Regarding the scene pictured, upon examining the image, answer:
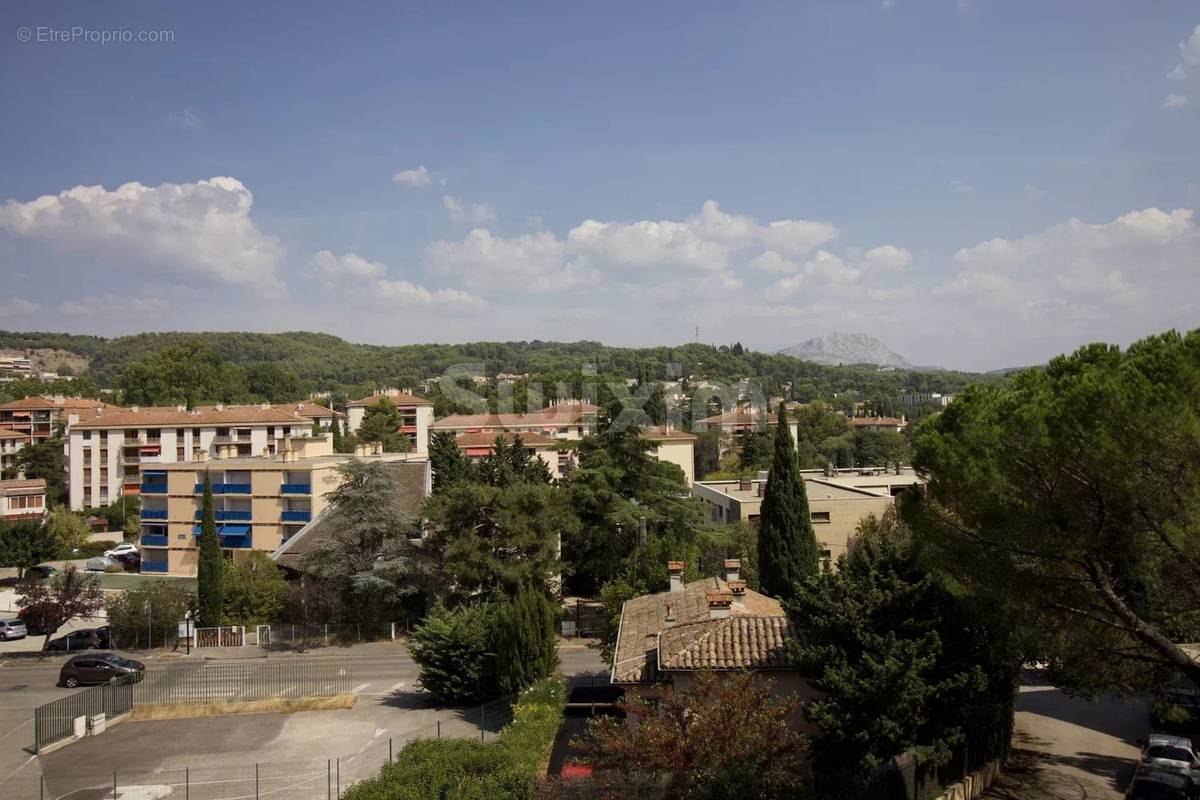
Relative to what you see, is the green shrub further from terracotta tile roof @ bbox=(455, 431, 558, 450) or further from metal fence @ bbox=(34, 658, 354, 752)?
terracotta tile roof @ bbox=(455, 431, 558, 450)

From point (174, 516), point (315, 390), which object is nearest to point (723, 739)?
point (174, 516)

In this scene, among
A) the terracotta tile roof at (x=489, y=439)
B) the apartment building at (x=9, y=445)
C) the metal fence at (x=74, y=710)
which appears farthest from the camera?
the apartment building at (x=9, y=445)

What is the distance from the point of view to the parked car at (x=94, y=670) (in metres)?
29.5

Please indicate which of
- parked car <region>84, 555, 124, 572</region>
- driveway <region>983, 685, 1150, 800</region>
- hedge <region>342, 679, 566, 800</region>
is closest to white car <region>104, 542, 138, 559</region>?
parked car <region>84, 555, 124, 572</region>

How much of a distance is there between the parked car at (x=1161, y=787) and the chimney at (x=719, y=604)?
8.58 meters

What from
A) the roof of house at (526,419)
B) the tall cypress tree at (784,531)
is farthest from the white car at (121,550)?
the tall cypress tree at (784,531)

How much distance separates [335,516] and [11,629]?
15.1m

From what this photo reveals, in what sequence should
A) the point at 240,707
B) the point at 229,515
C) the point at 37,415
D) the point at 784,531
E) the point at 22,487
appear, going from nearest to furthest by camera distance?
the point at 240,707
the point at 784,531
the point at 229,515
the point at 22,487
the point at 37,415

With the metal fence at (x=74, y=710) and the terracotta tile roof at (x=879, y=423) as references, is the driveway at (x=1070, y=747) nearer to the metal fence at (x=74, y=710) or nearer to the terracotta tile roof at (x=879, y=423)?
the metal fence at (x=74, y=710)

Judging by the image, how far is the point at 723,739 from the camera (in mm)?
13586

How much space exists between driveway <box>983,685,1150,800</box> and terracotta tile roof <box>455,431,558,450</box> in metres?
52.9

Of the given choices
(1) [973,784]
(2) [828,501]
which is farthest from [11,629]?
(1) [973,784]

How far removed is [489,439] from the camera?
276 ft

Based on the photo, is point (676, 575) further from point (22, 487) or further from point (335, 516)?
point (22, 487)
